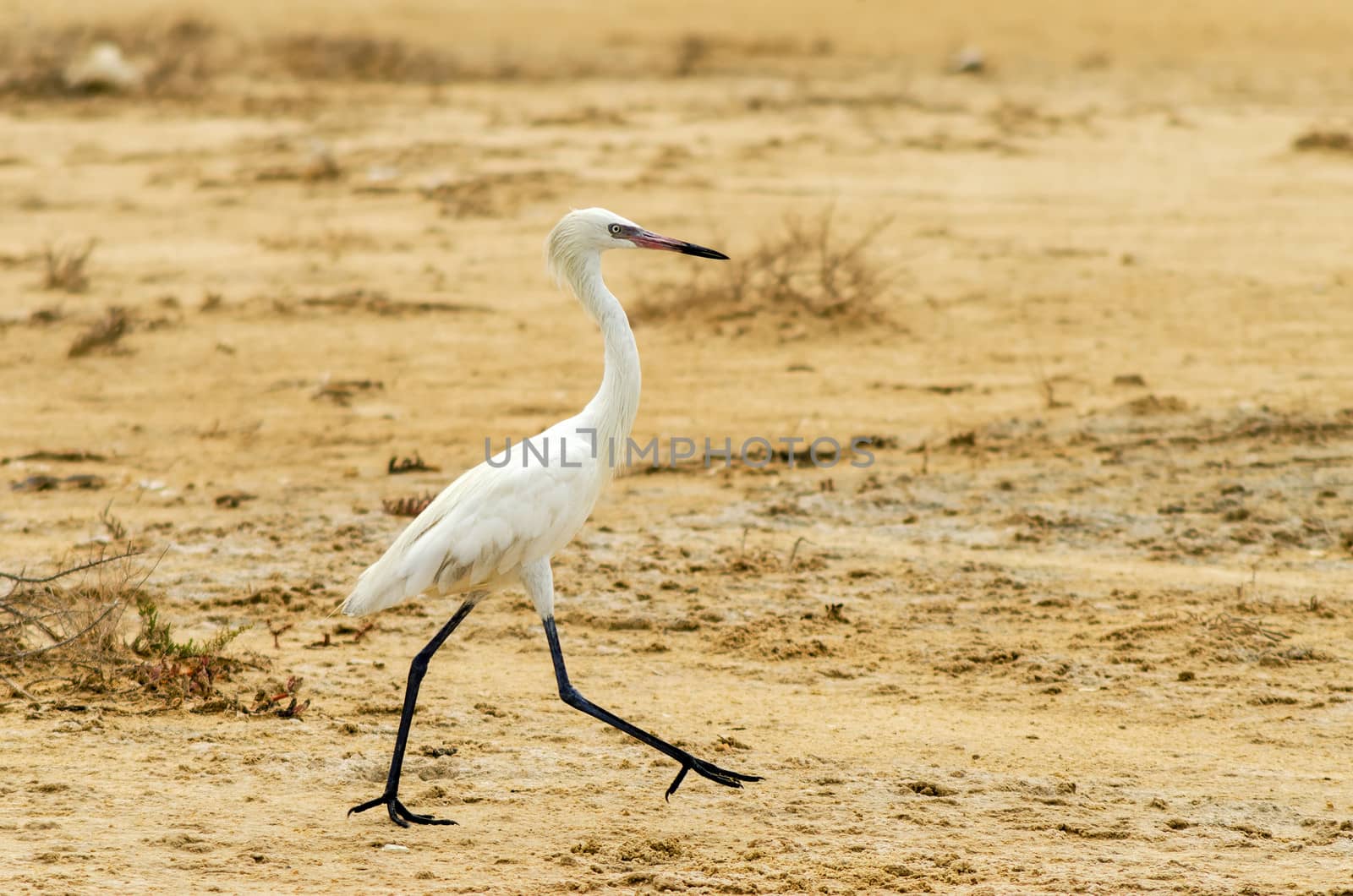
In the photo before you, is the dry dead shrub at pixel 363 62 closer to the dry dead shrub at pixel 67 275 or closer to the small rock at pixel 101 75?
the small rock at pixel 101 75

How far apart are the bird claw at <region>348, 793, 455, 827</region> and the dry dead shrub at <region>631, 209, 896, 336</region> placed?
591 cm

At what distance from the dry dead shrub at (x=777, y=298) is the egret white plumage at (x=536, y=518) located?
501 centimetres

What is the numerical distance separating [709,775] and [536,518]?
0.92 meters

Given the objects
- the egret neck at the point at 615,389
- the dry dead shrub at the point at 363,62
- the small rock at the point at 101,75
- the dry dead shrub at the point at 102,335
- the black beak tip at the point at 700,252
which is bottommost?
the dry dead shrub at the point at 102,335

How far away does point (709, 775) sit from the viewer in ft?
14.9

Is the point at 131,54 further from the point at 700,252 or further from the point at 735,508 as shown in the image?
the point at 700,252

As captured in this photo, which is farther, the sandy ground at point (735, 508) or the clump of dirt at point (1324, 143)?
the clump of dirt at point (1324, 143)

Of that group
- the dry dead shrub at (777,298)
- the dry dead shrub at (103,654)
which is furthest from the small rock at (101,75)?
the dry dead shrub at (103,654)

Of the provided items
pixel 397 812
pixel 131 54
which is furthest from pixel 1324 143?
pixel 131 54

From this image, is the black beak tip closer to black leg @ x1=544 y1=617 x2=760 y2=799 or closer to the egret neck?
the egret neck

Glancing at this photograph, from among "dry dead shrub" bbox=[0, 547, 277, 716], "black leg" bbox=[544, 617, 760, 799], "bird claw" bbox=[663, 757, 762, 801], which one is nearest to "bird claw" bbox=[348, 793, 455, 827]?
"black leg" bbox=[544, 617, 760, 799]

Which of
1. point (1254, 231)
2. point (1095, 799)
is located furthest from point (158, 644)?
point (1254, 231)

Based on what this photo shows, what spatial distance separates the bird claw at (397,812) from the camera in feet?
14.3

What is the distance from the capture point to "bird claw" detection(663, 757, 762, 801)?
14.8 ft
